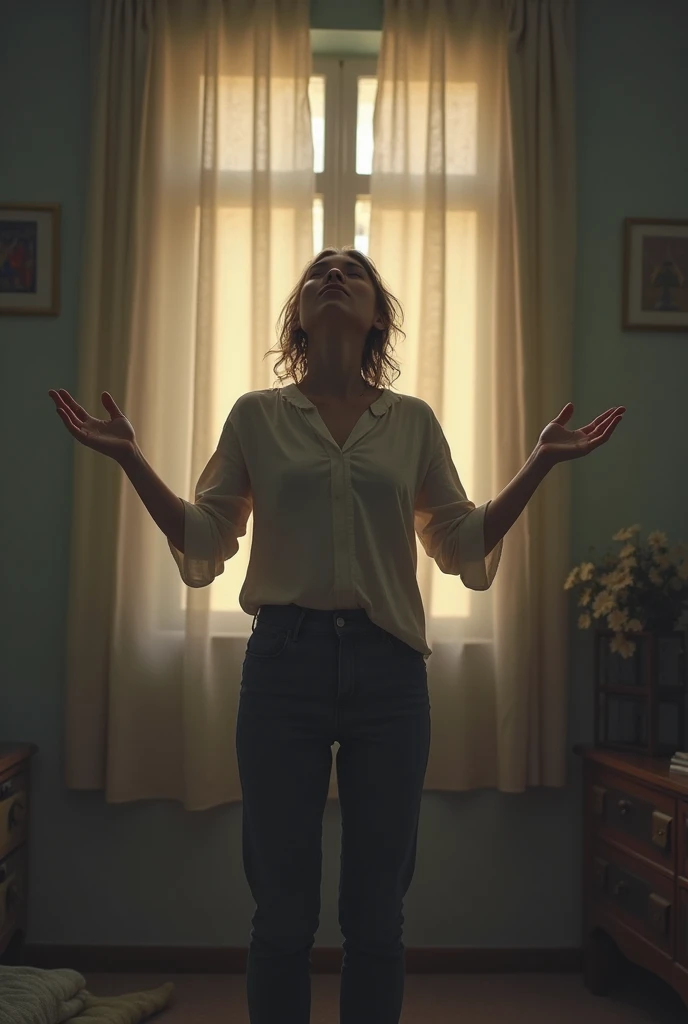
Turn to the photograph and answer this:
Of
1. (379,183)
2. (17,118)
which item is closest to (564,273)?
(379,183)

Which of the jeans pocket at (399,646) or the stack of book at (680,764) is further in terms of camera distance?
the stack of book at (680,764)

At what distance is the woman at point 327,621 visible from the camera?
61.1 inches

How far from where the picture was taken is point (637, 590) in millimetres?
2559

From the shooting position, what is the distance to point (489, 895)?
8.92 ft

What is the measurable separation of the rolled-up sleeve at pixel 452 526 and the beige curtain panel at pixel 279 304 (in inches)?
33.5

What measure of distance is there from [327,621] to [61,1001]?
1306 millimetres

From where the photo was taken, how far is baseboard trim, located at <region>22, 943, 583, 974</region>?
2631mm

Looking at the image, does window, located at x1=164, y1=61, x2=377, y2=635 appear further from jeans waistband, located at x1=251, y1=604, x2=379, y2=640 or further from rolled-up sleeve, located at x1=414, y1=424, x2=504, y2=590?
jeans waistband, located at x1=251, y1=604, x2=379, y2=640

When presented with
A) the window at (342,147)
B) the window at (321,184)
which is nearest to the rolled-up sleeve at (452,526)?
the window at (321,184)

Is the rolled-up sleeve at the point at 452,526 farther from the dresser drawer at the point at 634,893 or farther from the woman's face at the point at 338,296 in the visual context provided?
the dresser drawer at the point at 634,893

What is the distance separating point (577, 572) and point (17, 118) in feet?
6.73

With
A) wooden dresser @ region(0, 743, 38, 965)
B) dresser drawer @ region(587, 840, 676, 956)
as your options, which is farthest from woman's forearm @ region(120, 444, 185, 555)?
dresser drawer @ region(587, 840, 676, 956)

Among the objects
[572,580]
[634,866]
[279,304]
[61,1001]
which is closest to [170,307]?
[279,304]

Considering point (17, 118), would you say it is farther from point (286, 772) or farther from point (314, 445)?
point (286, 772)
